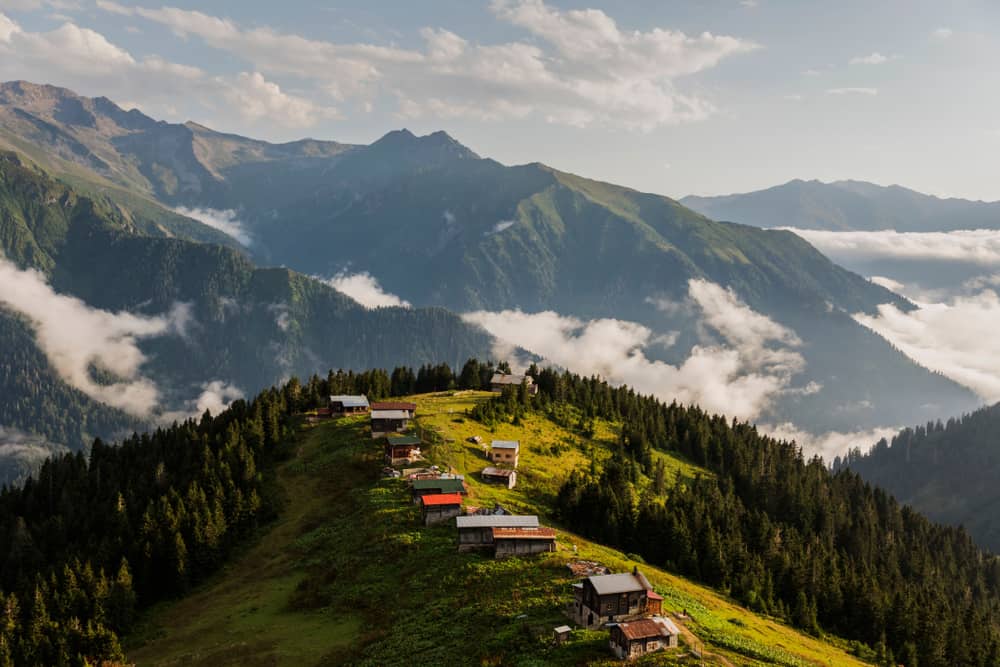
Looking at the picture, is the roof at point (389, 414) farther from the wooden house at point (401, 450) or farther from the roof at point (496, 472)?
the roof at point (496, 472)

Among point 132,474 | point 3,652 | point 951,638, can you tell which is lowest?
point 951,638

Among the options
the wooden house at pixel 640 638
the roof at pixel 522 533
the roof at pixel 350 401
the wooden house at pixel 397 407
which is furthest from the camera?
the roof at pixel 350 401

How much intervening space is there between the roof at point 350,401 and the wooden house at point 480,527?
67.0 meters

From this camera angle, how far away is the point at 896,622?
312ft

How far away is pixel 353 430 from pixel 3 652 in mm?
66696

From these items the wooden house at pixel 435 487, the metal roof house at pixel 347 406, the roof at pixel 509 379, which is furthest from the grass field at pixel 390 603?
the roof at pixel 509 379

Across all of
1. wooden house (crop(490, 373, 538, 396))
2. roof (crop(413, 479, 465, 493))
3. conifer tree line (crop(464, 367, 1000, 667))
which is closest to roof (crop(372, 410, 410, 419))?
conifer tree line (crop(464, 367, 1000, 667))

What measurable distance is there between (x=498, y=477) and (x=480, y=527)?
113 feet

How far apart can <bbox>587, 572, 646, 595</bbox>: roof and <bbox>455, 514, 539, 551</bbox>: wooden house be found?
21.2 meters

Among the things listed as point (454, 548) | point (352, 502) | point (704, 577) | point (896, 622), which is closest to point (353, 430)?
point (352, 502)

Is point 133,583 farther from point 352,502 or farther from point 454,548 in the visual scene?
point 454,548

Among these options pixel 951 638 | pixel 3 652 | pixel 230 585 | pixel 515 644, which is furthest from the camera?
pixel 951 638

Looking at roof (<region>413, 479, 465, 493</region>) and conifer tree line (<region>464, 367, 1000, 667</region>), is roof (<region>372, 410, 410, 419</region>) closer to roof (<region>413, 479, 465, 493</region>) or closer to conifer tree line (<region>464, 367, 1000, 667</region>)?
conifer tree line (<region>464, 367, 1000, 667</region>)

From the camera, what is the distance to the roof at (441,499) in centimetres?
8969
